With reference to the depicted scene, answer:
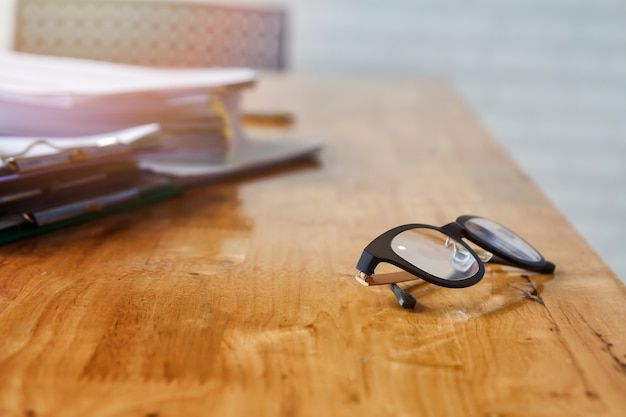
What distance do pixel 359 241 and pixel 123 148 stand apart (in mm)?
279

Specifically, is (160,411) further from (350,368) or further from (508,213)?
(508,213)

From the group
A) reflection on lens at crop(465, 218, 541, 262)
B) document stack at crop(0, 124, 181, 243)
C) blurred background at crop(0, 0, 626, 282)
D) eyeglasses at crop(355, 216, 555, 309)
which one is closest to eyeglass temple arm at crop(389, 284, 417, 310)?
eyeglasses at crop(355, 216, 555, 309)

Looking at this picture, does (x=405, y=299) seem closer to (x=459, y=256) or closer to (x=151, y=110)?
(x=459, y=256)

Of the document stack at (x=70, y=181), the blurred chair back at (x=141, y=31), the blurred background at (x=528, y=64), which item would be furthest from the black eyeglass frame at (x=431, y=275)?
the blurred background at (x=528, y=64)

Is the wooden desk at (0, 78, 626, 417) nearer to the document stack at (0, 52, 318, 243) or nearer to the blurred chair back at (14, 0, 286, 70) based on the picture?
the document stack at (0, 52, 318, 243)

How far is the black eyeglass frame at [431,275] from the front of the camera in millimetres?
599

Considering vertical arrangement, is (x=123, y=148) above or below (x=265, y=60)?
above

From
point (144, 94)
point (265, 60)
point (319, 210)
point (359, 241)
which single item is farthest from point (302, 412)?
point (265, 60)

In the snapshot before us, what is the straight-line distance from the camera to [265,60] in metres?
1.95

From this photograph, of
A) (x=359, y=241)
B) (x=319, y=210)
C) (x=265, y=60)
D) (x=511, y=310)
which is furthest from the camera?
(x=265, y=60)

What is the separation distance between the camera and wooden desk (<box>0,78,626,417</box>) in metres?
0.46

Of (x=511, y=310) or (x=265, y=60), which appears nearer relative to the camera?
(x=511, y=310)

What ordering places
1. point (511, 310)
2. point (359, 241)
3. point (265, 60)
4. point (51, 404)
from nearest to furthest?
1. point (51, 404)
2. point (511, 310)
3. point (359, 241)
4. point (265, 60)

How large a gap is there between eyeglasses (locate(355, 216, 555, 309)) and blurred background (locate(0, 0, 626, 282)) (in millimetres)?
2059
